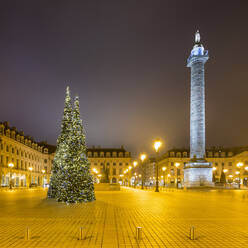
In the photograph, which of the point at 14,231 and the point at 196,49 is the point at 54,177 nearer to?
the point at 14,231

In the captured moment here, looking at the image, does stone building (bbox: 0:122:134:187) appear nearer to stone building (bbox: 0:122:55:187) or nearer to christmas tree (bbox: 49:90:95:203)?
stone building (bbox: 0:122:55:187)

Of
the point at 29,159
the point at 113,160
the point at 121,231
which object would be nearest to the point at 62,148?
the point at 121,231

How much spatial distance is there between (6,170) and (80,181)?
53073 millimetres

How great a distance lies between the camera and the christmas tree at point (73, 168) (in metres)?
20.9

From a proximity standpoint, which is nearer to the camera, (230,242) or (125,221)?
(230,242)

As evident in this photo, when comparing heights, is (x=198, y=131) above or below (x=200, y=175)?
above

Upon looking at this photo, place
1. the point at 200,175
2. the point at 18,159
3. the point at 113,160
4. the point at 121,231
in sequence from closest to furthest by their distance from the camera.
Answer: the point at 121,231, the point at 200,175, the point at 18,159, the point at 113,160

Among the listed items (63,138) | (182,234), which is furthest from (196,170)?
(182,234)

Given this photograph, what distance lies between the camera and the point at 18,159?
77875 mm

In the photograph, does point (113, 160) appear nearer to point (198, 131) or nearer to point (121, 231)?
point (198, 131)

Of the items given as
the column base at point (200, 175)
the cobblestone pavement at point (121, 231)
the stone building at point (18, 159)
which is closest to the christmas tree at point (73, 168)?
the cobblestone pavement at point (121, 231)

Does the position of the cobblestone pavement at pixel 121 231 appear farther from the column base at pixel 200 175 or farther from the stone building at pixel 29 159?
the column base at pixel 200 175

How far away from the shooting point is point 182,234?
9.84 m

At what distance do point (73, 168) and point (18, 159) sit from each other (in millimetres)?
61619
